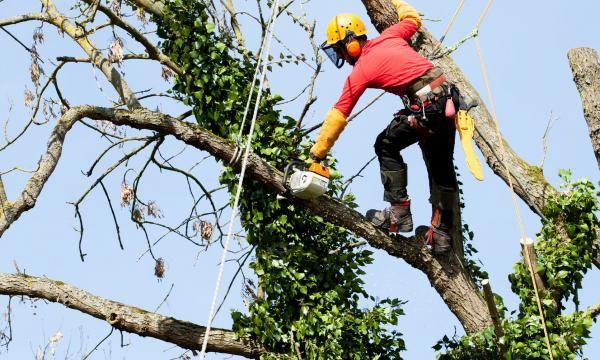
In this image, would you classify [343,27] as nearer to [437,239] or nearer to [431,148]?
[431,148]

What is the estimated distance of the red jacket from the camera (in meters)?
7.11

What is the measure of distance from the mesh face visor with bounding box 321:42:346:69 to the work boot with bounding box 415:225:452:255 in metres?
1.17

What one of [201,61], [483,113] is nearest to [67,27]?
[201,61]

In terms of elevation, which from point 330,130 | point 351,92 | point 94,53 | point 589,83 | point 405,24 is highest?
point 94,53

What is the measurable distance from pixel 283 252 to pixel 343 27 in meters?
1.54

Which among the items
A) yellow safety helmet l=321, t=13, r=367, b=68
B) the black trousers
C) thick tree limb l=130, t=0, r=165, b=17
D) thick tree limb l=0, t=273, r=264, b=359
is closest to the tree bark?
the black trousers

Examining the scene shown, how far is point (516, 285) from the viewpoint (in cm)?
751

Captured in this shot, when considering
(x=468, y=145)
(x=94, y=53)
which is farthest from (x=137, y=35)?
(x=468, y=145)

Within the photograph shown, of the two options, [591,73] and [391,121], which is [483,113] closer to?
[591,73]

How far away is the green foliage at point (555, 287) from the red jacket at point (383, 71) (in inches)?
51.7

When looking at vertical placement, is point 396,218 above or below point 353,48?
below

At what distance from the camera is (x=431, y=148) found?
732 cm

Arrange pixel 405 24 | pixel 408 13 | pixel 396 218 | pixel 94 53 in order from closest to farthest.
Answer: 1. pixel 396 218
2. pixel 405 24
3. pixel 408 13
4. pixel 94 53

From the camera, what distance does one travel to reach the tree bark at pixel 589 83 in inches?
319
